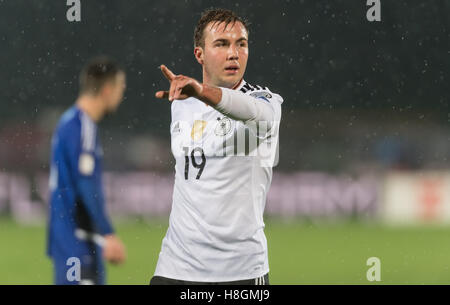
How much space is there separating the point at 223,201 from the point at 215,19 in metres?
0.91

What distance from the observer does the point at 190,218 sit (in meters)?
3.53

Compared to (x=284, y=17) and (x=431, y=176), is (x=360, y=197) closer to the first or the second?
(x=431, y=176)

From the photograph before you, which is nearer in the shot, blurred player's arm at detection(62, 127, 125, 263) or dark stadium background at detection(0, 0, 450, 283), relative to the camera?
blurred player's arm at detection(62, 127, 125, 263)

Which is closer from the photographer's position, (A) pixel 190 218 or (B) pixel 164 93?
(B) pixel 164 93

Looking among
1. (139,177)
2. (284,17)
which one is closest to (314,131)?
(284,17)

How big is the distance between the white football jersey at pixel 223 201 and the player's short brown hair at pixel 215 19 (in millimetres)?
Result: 350

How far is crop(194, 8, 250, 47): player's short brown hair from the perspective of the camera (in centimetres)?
371

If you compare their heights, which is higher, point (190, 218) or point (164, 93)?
point (164, 93)

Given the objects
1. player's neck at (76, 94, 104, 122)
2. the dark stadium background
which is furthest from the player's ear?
the dark stadium background

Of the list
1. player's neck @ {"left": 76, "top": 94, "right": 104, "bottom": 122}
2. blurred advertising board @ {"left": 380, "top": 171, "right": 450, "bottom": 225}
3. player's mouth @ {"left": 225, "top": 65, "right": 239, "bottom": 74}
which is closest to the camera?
player's mouth @ {"left": 225, "top": 65, "right": 239, "bottom": 74}

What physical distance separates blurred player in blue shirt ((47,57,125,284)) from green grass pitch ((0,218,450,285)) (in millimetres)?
3848

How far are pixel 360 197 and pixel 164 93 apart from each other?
37.5 ft

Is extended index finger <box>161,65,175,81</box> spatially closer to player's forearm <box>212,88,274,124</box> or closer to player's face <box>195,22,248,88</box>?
player's forearm <box>212,88,274,124</box>

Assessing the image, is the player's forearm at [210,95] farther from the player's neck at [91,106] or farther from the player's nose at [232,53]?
the player's neck at [91,106]
